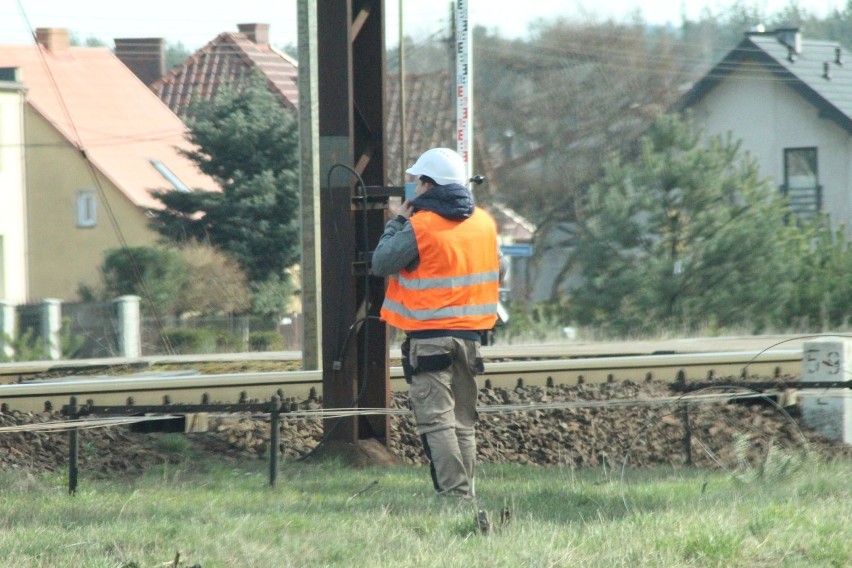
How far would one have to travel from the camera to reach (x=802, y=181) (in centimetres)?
5181

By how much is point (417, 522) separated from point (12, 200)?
37.6m

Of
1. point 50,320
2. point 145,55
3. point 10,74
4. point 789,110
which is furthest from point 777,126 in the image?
point 50,320

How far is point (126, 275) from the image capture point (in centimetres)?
3622

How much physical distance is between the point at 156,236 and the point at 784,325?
1856 centimetres

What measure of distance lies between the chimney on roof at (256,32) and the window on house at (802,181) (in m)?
22.1

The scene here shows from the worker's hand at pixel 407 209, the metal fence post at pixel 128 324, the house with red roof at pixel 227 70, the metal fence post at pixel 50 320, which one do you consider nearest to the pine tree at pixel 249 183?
the house with red roof at pixel 227 70

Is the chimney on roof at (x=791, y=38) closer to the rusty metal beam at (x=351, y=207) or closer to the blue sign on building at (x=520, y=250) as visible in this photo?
the blue sign on building at (x=520, y=250)

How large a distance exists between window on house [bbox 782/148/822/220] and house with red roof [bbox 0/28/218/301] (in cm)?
2450

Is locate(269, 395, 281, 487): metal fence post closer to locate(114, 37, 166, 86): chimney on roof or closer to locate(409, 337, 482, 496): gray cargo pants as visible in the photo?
locate(409, 337, 482, 496): gray cargo pants

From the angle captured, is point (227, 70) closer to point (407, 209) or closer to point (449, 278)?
point (407, 209)

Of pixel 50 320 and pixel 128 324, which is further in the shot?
pixel 50 320

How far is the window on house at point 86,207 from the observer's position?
140 ft

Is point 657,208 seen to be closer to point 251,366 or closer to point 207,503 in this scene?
point 251,366

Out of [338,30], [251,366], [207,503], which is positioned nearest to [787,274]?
[251,366]
